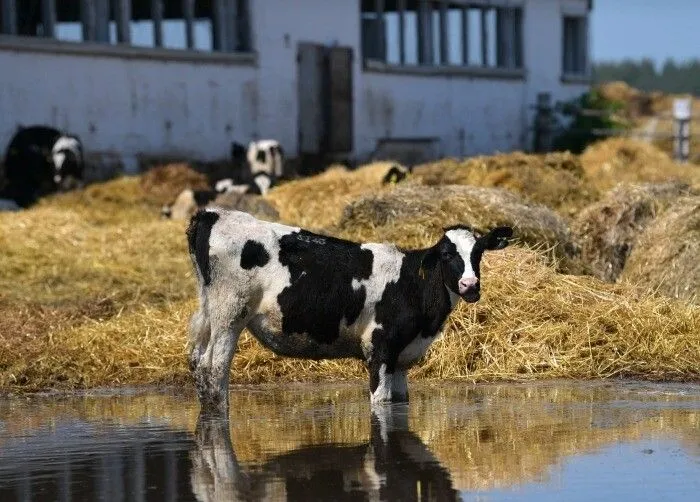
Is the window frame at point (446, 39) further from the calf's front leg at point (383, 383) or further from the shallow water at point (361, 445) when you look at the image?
the calf's front leg at point (383, 383)

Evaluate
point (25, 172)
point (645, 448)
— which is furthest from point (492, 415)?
point (25, 172)

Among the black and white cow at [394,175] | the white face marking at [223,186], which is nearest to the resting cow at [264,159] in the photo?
the white face marking at [223,186]

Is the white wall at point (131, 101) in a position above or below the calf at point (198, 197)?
above

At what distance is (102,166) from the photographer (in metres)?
27.5

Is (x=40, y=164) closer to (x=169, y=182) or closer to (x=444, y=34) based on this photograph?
(x=169, y=182)

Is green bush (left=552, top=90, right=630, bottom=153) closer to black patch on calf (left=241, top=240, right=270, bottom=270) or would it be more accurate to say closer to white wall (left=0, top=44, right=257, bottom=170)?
white wall (left=0, top=44, right=257, bottom=170)

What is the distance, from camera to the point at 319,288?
37.4 feet

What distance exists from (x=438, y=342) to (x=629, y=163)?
673 inches

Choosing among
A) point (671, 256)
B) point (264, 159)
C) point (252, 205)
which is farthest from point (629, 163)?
point (671, 256)

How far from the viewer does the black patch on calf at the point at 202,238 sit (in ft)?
37.3

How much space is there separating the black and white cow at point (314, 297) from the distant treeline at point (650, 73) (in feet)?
488

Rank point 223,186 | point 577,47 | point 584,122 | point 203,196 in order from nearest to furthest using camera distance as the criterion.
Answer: point 203,196, point 223,186, point 584,122, point 577,47

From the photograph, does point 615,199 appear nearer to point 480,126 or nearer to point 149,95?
point 149,95

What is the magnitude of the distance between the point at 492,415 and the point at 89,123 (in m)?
17.6
